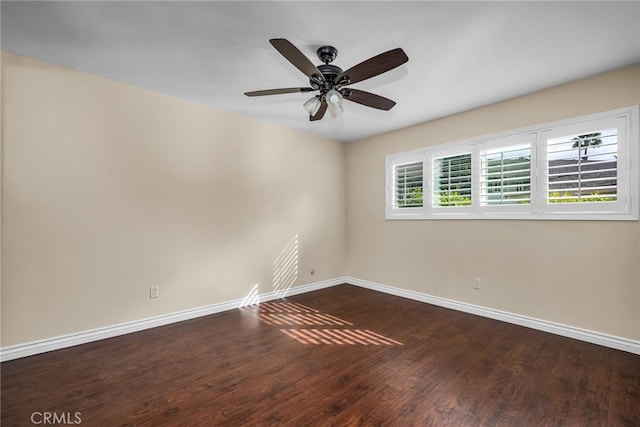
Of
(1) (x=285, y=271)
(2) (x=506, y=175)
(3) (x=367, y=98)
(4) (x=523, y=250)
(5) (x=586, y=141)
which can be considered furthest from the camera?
(1) (x=285, y=271)

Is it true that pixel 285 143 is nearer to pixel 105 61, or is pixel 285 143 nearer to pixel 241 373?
pixel 105 61

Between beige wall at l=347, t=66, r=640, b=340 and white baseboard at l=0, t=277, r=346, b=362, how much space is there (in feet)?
6.40

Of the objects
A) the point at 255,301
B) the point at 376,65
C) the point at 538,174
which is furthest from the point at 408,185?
the point at 255,301

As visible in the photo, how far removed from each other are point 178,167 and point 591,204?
4113 mm

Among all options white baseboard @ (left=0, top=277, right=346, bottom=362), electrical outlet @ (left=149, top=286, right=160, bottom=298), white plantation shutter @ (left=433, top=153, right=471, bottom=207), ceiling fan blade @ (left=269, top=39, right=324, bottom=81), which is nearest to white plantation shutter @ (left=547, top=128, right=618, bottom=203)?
white plantation shutter @ (left=433, top=153, right=471, bottom=207)

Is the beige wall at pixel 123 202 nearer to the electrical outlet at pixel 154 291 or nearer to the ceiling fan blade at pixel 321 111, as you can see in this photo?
the electrical outlet at pixel 154 291

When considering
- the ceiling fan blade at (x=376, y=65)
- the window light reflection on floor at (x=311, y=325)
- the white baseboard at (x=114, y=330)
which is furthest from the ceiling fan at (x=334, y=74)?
the white baseboard at (x=114, y=330)

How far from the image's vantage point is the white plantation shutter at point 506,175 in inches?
118

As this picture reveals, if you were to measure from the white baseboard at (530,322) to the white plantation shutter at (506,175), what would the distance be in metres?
1.24

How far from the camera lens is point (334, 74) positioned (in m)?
2.16

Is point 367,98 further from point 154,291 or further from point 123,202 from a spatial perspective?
point 154,291

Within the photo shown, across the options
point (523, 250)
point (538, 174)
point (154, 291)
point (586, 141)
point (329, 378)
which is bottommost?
point (329, 378)

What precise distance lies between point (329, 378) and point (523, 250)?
2442 millimetres

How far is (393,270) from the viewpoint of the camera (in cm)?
419
